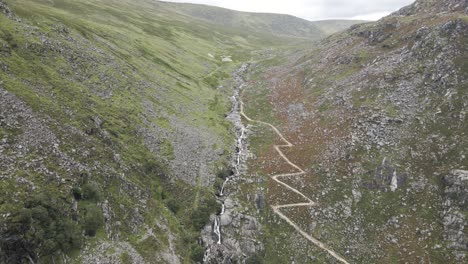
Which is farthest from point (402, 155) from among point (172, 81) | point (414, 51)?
point (172, 81)

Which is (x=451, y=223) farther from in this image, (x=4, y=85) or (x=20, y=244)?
(x=4, y=85)

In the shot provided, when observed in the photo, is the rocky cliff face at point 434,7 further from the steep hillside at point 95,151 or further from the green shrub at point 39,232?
the green shrub at point 39,232

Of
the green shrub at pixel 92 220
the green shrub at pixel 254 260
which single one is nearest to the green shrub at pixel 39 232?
the green shrub at pixel 92 220

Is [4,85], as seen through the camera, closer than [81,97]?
Yes

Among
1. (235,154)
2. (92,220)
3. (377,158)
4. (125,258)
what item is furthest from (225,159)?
(92,220)

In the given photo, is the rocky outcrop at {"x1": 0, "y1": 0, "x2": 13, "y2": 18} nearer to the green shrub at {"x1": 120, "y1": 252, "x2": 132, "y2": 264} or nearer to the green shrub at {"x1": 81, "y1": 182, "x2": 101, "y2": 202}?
the green shrub at {"x1": 81, "y1": 182, "x2": 101, "y2": 202}
